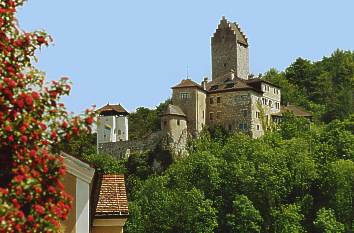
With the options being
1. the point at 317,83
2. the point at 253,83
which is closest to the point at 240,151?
the point at 253,83

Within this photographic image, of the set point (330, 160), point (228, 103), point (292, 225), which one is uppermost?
point (228, 103)

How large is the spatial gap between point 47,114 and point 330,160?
252 ft

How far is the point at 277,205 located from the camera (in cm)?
7419

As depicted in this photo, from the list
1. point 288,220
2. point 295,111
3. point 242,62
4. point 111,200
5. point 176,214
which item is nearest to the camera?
point 111,200

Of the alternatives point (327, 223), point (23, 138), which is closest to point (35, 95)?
point (23, 138)

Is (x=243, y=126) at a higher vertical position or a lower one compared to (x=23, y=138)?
higher

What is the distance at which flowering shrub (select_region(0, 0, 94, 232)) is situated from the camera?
22.1 feet

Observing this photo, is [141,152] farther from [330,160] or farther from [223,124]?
[330,160]

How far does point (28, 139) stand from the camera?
22.9 ft

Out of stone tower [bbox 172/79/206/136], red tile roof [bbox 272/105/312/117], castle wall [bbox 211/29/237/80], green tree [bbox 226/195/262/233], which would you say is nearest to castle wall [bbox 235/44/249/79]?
castle wall [bbox 211/29/237/80]

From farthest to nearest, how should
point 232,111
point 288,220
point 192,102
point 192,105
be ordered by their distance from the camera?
point 232,111
point 192,102
point 192,105
point 288,220

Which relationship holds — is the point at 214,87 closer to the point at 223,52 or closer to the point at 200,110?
the point at 200,110

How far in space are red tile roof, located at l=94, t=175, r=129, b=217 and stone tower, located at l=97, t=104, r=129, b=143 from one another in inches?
3676

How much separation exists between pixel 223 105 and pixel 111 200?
8672 centimetres
